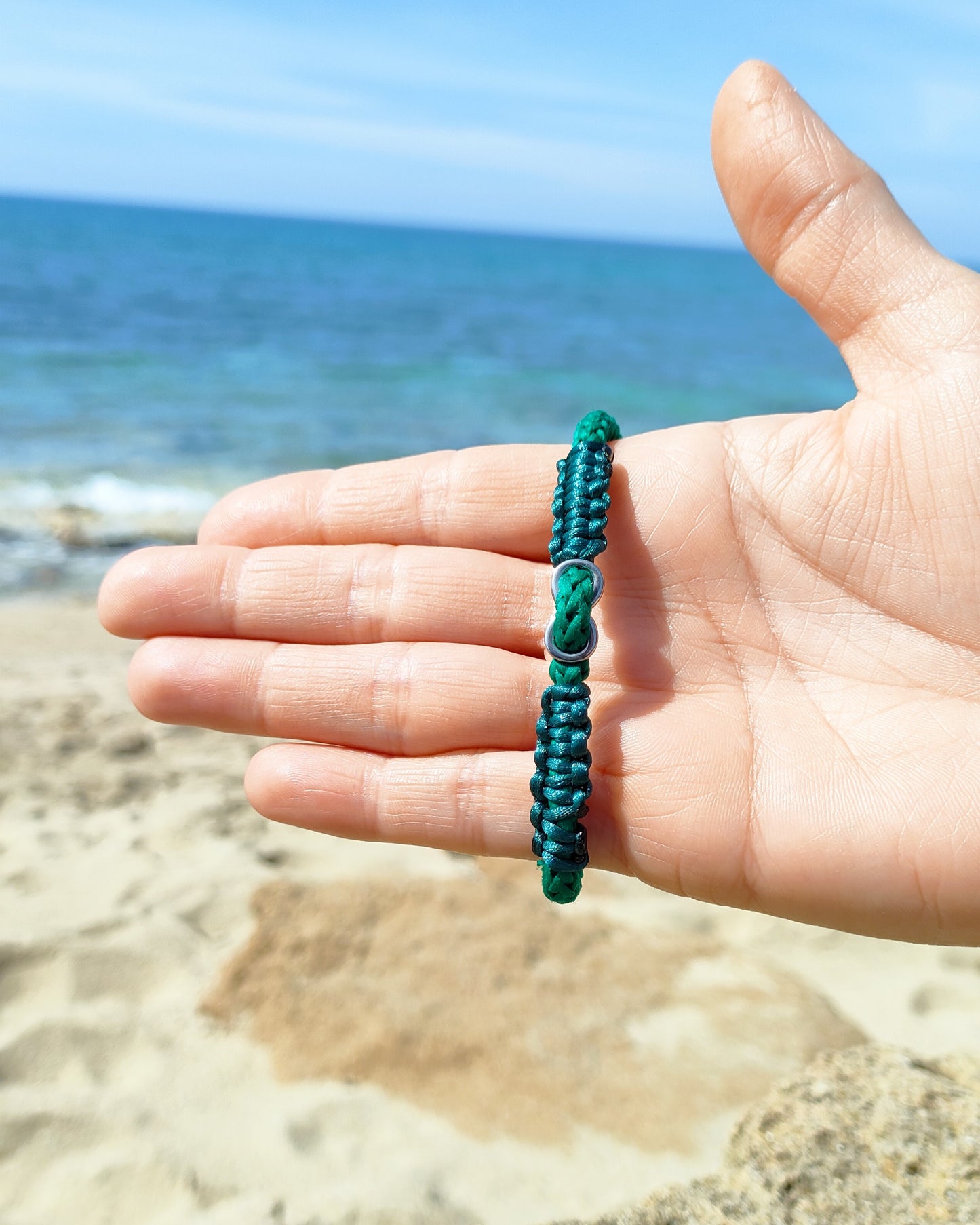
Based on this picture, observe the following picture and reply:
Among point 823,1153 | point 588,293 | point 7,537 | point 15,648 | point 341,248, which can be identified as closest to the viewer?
point 823,1153

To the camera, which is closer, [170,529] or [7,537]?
[7,537]

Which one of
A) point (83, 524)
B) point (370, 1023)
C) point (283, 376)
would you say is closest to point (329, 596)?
point (370, 1023)

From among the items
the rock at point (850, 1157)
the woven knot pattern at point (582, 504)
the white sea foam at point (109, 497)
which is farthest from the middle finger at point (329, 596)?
the white sea foam at point (109, 497)

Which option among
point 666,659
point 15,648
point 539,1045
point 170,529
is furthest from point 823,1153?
point 170,529

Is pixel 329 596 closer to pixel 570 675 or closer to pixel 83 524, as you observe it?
pixel 570 675

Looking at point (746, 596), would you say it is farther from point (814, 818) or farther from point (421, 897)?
point (421, 897)

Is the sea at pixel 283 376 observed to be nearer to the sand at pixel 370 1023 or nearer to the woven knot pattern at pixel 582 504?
the sand at pixel 370 1023

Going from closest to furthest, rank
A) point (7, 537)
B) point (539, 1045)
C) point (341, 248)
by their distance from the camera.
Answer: point (539, 1045) → point (7, 537) → point (341, 248)
